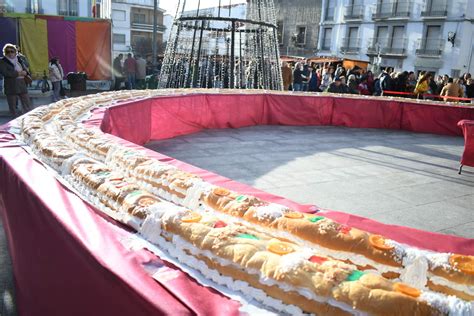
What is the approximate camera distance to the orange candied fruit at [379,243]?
5.44ft

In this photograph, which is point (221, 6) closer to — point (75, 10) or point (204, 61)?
point (204, 61)

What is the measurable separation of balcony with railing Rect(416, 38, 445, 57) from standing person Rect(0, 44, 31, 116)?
2559 centimetres

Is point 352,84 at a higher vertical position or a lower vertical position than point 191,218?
higher

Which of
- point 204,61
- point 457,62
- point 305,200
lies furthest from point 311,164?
point 457,62

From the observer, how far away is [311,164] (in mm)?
6531

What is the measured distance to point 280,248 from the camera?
5.07 ft

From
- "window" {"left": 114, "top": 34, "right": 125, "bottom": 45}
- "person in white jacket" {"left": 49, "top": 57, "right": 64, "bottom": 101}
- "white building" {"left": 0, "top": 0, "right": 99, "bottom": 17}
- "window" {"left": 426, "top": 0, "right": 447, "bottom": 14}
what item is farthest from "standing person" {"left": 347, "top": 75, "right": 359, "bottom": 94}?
"window" {"left": 114, "top": 34, "right": 125, "bottom": 45}

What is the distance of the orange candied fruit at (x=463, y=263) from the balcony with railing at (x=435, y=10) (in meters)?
29.1

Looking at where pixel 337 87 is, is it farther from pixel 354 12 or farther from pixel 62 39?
pixel 354 12

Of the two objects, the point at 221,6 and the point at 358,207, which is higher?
the point at 221,6

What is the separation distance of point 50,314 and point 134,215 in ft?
2.30

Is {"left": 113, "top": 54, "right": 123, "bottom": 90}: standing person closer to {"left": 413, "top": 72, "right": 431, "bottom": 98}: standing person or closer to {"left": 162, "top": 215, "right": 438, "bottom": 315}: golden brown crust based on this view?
{"left": 413, "top": 72, "right": 431, "bottom": 98}: standing person

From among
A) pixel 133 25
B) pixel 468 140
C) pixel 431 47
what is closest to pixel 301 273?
pixel 468 140

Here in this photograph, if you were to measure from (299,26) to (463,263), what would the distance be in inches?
1503
